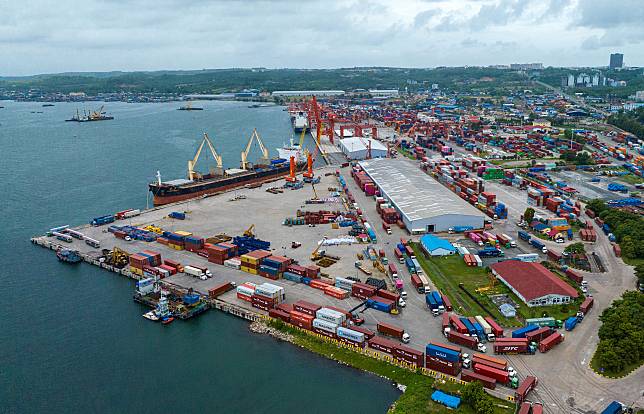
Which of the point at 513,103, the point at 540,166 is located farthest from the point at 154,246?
the point at 513,103

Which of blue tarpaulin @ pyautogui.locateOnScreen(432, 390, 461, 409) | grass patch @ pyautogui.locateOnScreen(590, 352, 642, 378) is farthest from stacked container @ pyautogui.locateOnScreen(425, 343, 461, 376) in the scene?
grass patch @ pyautogui.locateOnScreen(590, 352, 642, 378)

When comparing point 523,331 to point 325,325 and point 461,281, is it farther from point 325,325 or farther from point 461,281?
point 325,325

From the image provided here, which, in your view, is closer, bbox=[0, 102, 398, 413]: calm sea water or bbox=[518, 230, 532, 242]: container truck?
bbox=[0, 102, 398, 413]: calm sea water

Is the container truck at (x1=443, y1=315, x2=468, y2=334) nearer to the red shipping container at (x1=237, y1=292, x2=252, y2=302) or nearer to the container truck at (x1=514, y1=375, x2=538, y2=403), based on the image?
the container truck at (x1=514, y1=375, x2=538, y2=403)

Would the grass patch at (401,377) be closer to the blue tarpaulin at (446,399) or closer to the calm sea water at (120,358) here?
the blue tarpaulin at (446,399)

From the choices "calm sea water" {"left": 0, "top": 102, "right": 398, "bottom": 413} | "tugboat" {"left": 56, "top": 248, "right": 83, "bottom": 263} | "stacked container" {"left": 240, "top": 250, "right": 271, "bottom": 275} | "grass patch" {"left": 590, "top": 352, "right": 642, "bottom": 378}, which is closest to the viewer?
"grass patch" {"left": 590, "top": 352, "right": 642, "bottom": 378}

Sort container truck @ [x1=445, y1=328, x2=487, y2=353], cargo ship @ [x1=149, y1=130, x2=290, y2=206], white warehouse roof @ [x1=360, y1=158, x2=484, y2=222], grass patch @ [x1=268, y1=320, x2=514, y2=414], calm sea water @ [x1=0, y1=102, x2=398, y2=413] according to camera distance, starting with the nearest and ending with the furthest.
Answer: grass patch @ [x1=268, y1=320, x2=514, y2=414], calm sea water @ [x1=0, y1=102, x2=398, y2=413], container truck @ [x1=445, y1=328, x2=487, y2=353], white warehouse roof @ [x1=360, y1=158, x2=484, y2=222], cargo ship @ [x1=149, y1=130, x2=290, y2=206]
